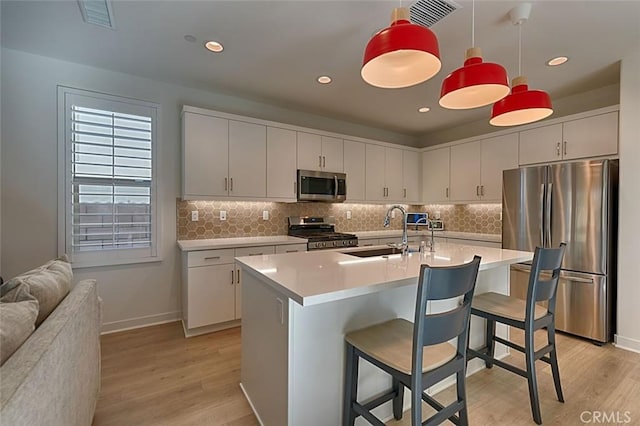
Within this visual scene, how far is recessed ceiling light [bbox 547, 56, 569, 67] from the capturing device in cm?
276

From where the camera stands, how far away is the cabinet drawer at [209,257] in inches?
118

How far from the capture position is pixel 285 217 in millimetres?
4172

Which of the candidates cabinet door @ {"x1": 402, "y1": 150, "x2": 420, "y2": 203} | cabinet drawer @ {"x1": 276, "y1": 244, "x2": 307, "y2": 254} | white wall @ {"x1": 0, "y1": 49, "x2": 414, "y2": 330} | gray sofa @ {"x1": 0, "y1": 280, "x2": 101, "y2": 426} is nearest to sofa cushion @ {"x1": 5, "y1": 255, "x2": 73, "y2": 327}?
gray sofa @ {"x1": 0, "y1": 280, "x2": 101, "y2": 426}

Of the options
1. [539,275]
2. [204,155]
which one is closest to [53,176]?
[204,155]

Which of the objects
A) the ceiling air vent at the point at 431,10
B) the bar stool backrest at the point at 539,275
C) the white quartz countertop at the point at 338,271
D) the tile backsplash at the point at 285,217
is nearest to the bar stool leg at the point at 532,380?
the bar stool backrest at the point at 539,275

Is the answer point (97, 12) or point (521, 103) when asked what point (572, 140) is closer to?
point (521, 103)

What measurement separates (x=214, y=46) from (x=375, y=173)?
9.59 ft

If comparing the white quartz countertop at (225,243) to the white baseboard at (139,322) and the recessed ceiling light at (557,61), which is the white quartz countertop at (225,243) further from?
the recessed ceiling light at (557,61)

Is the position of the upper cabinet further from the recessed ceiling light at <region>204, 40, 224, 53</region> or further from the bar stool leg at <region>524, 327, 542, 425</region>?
the recessed ceiling light at <region>204, 40, 224, 53</region>

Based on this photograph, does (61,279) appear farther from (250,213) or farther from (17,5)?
(250,213)

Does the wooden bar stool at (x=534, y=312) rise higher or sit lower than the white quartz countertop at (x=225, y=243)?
lower

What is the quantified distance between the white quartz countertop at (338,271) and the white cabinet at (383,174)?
237 cm

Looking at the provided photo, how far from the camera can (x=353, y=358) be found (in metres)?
1.56

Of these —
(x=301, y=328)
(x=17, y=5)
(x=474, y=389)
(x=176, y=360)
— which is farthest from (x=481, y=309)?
(x=17, y=5)
